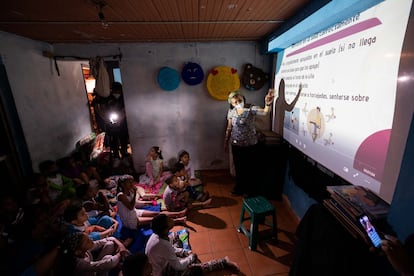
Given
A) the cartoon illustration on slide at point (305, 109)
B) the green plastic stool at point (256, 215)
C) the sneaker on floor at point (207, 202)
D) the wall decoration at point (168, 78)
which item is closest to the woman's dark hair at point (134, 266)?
the green plastic stool at point (256, 215)

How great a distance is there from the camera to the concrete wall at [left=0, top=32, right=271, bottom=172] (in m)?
3.07

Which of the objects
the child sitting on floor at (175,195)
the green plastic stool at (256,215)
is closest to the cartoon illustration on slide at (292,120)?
the green plastic stool at (256,215)

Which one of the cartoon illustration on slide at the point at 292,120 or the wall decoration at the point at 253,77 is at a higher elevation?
the wall decoration at the point at 253,77

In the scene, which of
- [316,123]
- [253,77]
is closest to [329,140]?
[316,123]

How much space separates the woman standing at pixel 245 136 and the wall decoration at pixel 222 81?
735 mm

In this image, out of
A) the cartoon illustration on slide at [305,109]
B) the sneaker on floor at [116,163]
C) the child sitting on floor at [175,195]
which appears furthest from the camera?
the sneaker on floor at [116,163]

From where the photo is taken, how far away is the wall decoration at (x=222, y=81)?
3709mm

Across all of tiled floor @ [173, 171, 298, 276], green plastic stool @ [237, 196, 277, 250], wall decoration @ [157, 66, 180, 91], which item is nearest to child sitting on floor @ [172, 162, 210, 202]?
tiled floor @ [173, 171, 298, 276]

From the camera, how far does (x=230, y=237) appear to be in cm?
245

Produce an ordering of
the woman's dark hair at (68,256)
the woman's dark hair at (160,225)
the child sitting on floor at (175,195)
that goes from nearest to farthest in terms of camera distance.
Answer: the woman's dark hair at (68,256) < the woman's dark hair at (160,225) < the child sitting on floor at (175,195)

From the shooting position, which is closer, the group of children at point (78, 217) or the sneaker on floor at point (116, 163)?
the group of children at point (78, 217)

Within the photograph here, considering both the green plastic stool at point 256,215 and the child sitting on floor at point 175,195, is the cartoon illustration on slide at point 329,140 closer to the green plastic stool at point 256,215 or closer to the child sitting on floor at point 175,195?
the green plastic stool at point 256,215

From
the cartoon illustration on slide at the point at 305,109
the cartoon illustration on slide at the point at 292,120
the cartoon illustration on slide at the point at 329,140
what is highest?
the cartoon illustration on slide at the point at 305,109

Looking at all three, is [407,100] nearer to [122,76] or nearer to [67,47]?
[122,76]
